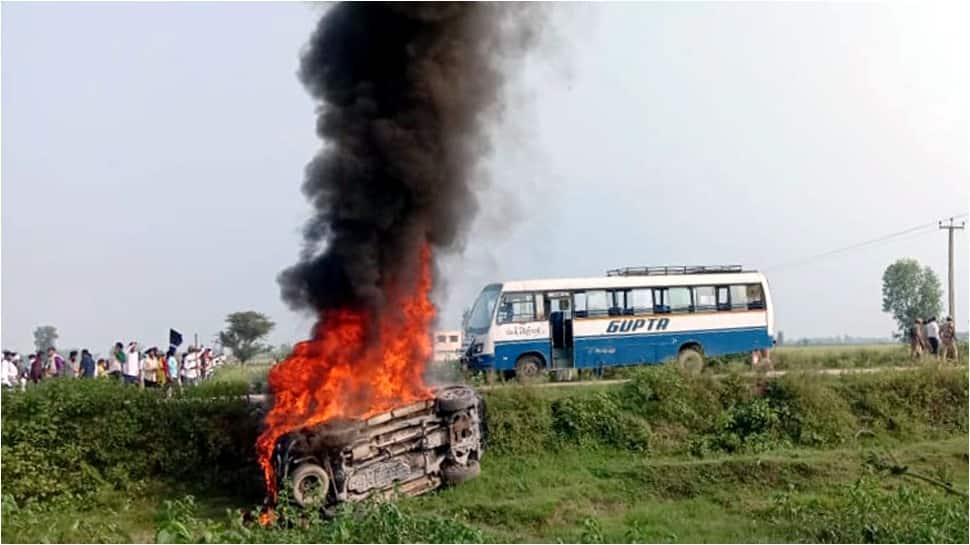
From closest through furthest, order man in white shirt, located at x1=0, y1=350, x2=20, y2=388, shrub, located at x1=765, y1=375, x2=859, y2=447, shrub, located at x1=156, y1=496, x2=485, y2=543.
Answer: shrub, located at x1=156, y1=496, x2=485, y2=543 < shrub, located at x1=765, y1=375, x2=859, y2=447 < man in white shirt, located at x1=0, y1=350, x2=20, y2=388

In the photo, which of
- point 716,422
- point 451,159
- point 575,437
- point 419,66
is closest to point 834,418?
point 716,422

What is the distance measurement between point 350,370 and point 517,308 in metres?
8.92

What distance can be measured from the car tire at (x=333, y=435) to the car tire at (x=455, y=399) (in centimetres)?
190

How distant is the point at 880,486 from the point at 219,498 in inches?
467

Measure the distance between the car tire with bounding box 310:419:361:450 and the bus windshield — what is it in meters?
9.86

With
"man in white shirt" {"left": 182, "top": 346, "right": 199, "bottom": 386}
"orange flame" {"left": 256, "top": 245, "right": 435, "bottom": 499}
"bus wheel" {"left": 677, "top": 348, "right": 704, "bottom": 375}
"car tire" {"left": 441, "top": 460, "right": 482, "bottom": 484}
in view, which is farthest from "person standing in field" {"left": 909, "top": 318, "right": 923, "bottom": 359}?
"man in white shirt" {"left": 182, "top": 346, "right": 199, "bottom": 386}

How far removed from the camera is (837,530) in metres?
14.3

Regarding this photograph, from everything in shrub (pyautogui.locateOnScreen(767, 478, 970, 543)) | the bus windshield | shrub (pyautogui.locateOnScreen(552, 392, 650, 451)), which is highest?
the bus windshield

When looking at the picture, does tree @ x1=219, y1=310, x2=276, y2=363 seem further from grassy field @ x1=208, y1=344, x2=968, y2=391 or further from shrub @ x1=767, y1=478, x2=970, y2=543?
shrub @ x1=767, y1=478, x2=970, y2=543

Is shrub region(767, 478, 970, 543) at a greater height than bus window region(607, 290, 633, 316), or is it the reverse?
bus window region(607, 290, 633, 316)

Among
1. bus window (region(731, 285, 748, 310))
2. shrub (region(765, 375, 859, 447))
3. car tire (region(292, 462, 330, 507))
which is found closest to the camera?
car tire (region(292, 462, 330, 507))

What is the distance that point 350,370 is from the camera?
1598 centimetres

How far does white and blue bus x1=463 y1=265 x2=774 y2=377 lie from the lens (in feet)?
79.5

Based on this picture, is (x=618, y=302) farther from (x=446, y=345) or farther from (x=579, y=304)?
(x=446, y=345)
